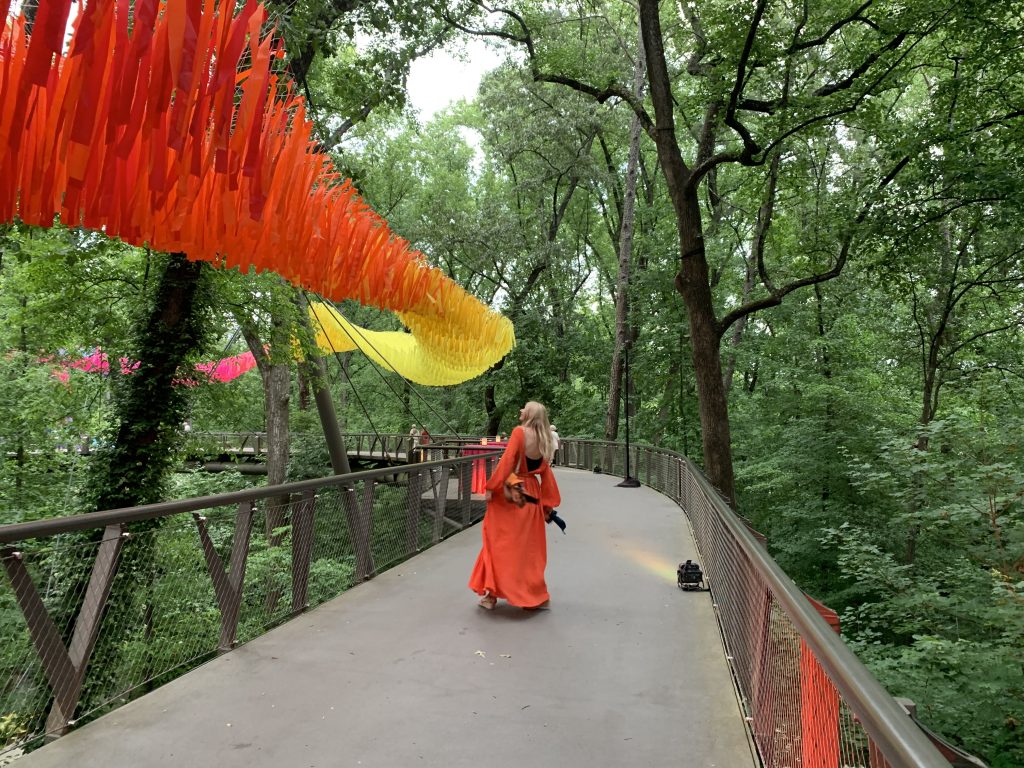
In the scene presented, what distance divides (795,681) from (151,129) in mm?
3307

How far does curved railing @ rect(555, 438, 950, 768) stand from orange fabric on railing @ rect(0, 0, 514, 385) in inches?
112

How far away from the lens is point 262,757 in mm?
3227

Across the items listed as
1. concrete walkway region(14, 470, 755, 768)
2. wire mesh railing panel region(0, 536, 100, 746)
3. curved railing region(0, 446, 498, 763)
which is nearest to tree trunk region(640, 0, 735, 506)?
concrete walkway region(14, 470, 755, 768)

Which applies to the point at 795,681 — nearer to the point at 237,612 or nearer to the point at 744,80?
the point at 237,612

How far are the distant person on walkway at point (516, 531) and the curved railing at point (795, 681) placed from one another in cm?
147

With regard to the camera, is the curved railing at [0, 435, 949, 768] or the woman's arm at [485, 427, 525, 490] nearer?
the curved railing at [0, 435, 949, 768]

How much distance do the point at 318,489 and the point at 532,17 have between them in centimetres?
1371

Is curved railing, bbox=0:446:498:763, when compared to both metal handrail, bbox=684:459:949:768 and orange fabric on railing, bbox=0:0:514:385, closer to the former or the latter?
orange fabric on railing, bbox=0:0:514:385

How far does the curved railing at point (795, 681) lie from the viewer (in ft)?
5.65

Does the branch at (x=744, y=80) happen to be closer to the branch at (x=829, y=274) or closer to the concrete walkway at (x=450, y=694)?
the branch at (x=829, y=274)

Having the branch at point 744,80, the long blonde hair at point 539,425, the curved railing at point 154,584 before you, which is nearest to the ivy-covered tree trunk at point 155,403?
the curved railing at point 154,584

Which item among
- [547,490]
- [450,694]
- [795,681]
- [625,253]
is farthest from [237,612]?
[625,253]

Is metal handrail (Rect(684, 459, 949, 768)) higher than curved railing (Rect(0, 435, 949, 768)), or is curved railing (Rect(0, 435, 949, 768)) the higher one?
metal handrail (Rect(684, 459, 949, 768))

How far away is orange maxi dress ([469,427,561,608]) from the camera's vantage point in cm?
587
